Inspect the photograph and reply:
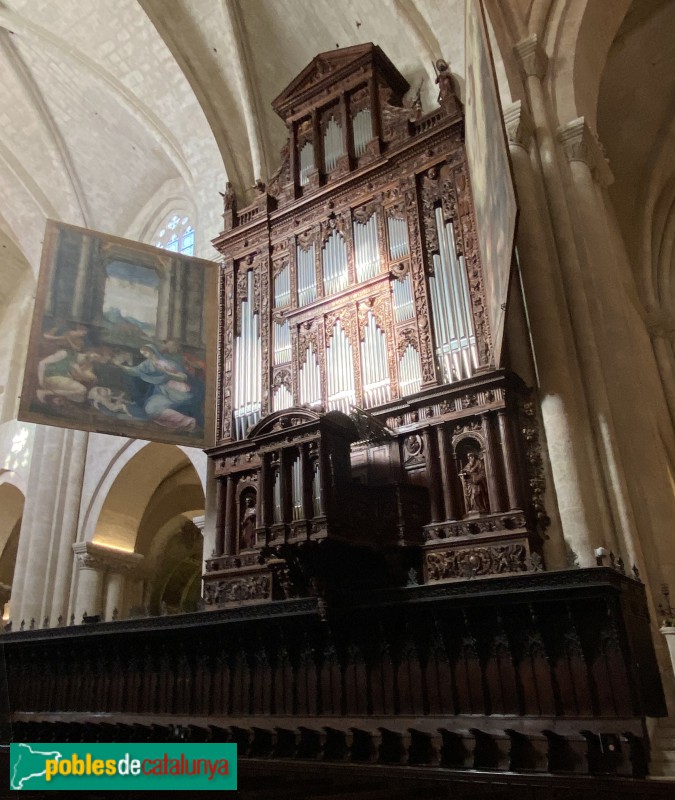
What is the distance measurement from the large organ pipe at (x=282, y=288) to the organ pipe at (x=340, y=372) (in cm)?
127

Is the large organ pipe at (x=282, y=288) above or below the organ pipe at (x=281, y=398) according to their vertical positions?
above

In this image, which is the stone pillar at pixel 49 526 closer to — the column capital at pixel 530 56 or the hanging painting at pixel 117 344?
the hanging painting at pixel 117 344

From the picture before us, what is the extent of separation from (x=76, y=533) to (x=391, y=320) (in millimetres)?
8599

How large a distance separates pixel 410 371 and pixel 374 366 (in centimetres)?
59

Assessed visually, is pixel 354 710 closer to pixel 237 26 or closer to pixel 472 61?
pixel 472 61

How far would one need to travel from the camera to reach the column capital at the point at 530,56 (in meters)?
9.88

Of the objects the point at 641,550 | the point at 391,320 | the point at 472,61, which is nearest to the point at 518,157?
the point at 472,61

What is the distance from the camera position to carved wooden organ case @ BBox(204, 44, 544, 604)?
7.79 metres

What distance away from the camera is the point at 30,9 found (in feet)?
48.1

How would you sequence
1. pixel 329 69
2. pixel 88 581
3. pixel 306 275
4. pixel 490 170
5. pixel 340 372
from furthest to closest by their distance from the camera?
pixel 88 581, pixel 329 69, pixel 306 275, pixel 340 372, pixel 490 170

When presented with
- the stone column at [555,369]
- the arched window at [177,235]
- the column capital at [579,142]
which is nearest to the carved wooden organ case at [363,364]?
the stone column at [555,369]

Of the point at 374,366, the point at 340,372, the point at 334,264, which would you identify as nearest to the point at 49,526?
the point at 340,372

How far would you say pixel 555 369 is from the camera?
7.89m
